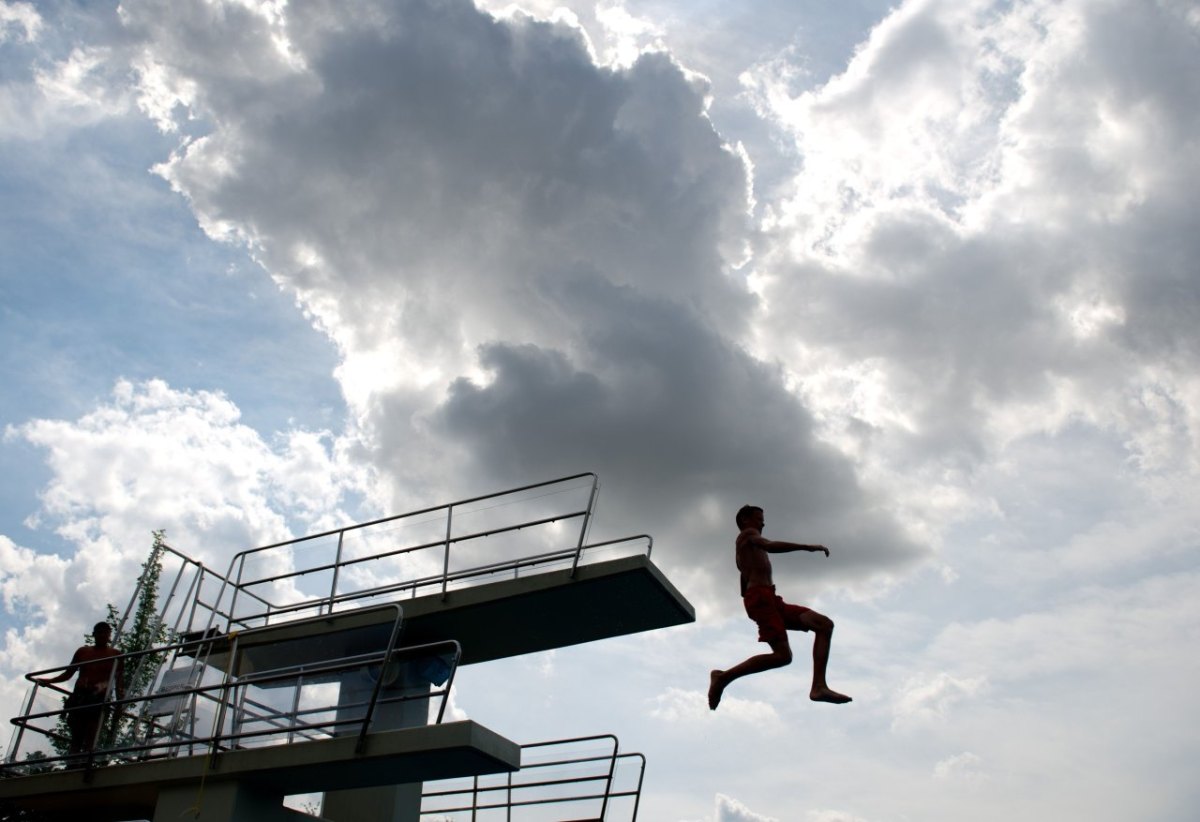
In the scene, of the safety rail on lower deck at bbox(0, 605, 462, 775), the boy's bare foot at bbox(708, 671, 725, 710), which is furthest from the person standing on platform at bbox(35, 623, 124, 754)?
the boy's bare foot at bbox(708, 671, 725, 710)

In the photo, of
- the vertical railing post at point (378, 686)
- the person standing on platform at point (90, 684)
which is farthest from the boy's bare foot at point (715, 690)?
the person standing on platform at point (90, 684)

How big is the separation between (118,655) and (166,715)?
1168 millimetres

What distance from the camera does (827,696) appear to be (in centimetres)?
945

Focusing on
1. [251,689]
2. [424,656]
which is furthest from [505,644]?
A: [251,689]

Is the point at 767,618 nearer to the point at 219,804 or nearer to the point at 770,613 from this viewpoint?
the point at 770,613

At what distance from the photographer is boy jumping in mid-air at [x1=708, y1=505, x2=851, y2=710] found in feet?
32.3

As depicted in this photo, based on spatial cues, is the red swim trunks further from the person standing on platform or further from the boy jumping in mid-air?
the person standing on platform

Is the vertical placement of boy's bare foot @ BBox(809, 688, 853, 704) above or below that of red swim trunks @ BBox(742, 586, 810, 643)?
below

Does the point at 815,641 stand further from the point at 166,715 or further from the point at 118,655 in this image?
the point at 118,655

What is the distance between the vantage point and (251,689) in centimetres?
1221

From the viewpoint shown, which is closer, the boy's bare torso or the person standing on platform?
the boy's bare torso

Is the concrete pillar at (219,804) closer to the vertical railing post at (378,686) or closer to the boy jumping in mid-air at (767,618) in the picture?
the vertical railing post at (378,686)

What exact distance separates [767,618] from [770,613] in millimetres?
53

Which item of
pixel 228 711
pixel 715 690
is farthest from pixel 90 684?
pixel 715 690
